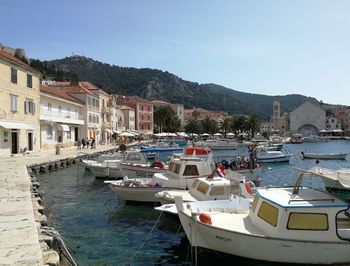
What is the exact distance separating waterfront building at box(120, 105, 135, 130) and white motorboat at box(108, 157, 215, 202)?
10009cm

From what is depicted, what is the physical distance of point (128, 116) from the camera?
124 metres

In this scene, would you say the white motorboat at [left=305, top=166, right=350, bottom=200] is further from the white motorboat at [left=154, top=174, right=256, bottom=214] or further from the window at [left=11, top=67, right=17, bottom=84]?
the window at [left=11, top=67, right=17, bottom=84]

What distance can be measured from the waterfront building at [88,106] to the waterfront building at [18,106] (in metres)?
21.7

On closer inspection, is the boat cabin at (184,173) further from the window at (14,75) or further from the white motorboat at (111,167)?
the window at (14,75)

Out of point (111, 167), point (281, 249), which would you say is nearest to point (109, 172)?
point (111, 167)

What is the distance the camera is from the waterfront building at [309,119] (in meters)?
164

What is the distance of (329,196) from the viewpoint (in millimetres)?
12070

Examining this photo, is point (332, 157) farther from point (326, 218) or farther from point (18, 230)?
point (18, 230)

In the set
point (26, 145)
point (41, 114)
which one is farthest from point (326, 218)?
point (41, 114)

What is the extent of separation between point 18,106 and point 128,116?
81.5 metres

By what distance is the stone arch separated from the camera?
165 meters

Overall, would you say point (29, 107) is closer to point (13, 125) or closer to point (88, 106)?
point (13, 125)

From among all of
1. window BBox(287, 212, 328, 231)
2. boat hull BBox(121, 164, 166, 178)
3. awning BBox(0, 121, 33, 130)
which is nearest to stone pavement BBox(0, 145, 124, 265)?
window BBox(287, 212, 328, 231)

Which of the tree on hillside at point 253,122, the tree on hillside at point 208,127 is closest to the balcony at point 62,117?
the tree on hillside at point 253,122
